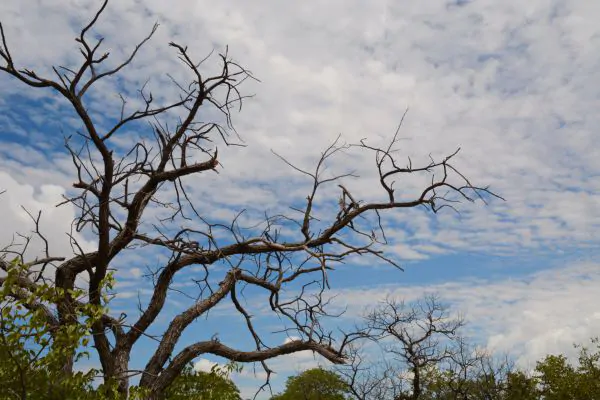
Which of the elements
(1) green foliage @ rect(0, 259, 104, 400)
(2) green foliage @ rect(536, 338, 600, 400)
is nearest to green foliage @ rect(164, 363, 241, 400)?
(1) green foliage @ rect(0, 259, 104, 400)

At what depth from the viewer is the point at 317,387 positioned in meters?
39.4

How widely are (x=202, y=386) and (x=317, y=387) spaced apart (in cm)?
2830

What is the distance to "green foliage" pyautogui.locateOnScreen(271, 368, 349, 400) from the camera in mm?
38591

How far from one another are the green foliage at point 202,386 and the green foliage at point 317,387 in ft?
87.0

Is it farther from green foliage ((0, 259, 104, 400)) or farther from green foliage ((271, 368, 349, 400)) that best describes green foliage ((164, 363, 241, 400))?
green foliage ((271, 368, 349, 400))

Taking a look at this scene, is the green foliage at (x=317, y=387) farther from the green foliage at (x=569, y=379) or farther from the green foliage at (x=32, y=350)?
the green foliage at (x=32, y=350)

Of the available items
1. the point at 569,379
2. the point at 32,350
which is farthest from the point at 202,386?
the point at 569,379

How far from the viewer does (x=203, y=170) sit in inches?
410

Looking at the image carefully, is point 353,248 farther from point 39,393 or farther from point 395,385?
point 395,385

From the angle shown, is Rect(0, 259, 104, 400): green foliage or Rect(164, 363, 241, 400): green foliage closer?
Rect(0, 259, 104, 400): green foliage

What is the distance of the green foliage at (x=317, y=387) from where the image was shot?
3859 centimetres

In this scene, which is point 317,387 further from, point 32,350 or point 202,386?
point 32,350

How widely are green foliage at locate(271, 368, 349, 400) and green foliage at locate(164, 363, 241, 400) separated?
26516 mm

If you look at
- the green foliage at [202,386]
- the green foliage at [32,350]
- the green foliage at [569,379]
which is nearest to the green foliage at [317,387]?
the green foliage at [569,379]
